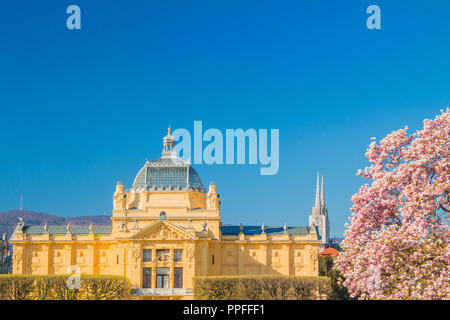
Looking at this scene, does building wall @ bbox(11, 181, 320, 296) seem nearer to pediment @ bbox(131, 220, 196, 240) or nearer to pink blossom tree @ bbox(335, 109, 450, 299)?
pediment @ bbox(131, 220, 196, 240)

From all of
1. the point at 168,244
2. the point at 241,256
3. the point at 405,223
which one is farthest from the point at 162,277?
the point at 405,223

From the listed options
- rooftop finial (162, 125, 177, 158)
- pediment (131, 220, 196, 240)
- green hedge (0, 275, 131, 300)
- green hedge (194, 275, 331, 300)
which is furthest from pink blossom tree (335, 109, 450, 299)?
rooftop finial (162, 125, 177, 158)

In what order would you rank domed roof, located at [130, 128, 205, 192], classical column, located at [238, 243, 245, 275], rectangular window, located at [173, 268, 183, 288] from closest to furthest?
rectangular window, located at [173, 268, 183, 288] < classical column, located at [238, 243, 245, 275] < domed roof, located at [130, 128, 205, 192]

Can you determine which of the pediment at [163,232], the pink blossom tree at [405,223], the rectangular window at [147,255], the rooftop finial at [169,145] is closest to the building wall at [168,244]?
the pediment at [163,232]

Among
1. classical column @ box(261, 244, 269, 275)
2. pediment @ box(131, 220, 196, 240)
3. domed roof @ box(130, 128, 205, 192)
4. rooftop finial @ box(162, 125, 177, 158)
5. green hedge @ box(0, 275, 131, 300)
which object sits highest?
rooftop finial @ box(162, 125, 177, 158)

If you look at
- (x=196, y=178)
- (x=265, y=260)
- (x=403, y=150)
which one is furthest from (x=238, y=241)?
(x=403, y=150)

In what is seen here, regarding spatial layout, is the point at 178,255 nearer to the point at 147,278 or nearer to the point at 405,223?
the point at 147,278

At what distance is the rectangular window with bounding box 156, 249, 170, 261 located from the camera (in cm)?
8725

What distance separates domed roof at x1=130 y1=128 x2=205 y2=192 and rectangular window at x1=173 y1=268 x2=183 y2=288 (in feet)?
43.9

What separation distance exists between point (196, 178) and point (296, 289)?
2963 centimetres

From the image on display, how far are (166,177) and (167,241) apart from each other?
12.0 m

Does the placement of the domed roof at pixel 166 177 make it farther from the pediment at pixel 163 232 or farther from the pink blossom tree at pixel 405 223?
the pink blossom tree at pixel 405 223
